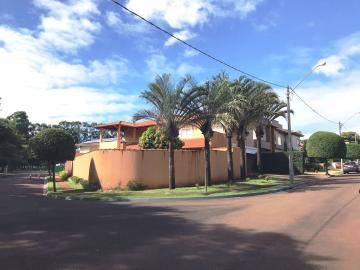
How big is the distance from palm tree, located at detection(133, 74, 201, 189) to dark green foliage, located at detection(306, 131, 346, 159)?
913 inches

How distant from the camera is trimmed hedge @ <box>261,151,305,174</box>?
4806 centimetres

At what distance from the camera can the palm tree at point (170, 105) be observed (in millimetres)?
27408

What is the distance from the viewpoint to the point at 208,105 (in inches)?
1109

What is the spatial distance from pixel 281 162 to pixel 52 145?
1088 inches

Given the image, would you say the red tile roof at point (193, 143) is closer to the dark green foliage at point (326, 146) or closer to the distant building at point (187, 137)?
the distant building at point (187, 137)

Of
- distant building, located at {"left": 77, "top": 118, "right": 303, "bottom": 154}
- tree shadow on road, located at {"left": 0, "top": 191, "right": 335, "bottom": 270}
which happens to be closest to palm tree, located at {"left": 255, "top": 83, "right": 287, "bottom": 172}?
distant building, located at {"left": 77, "top": 118, "right": 303, "bottom": 154}

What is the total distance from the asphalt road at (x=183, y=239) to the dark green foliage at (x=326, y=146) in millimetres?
31396

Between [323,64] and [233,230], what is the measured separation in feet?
72.9

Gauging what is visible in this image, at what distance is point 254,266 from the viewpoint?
758cm

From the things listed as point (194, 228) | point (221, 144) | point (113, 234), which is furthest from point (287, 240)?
point (221, 144)

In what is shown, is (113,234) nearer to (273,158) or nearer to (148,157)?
(148,157)

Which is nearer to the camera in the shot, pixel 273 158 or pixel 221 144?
pixel 221 144

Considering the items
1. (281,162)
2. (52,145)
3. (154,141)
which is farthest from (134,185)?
(281,162)

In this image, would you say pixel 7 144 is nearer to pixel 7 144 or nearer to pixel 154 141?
pixel 7 144
